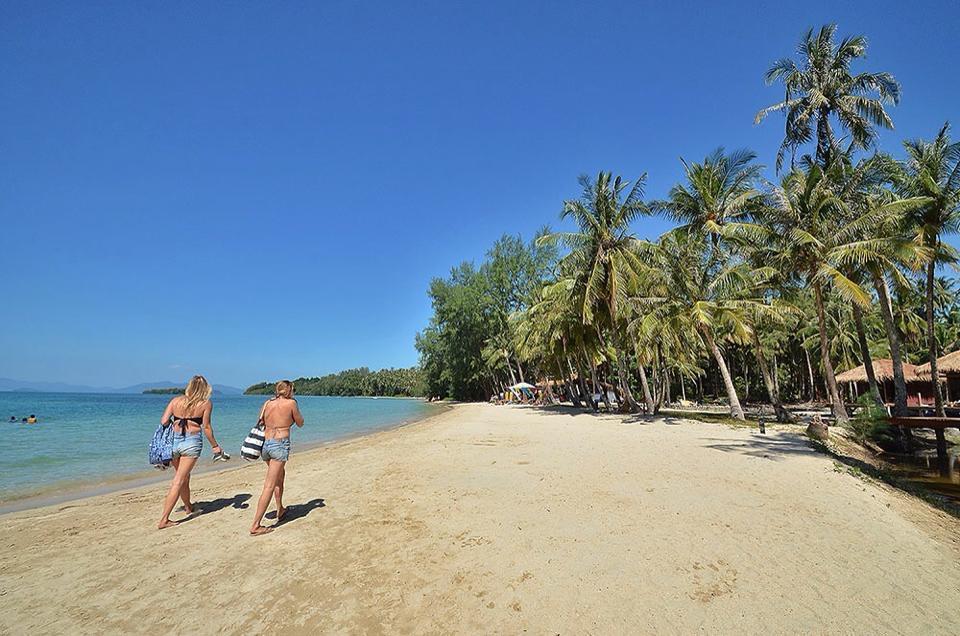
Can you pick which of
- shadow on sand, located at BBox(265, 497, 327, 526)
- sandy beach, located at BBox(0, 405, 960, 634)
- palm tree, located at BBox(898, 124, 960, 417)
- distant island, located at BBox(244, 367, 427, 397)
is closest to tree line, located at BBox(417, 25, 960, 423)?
palm tree, located at BBox(898, 124, 960, 417)

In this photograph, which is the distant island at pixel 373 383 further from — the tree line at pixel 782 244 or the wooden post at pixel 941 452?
the wooden post at pixel 941 452

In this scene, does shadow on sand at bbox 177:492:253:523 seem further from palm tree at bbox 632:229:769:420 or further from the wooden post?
the wooden post

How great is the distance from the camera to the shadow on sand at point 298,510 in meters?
5.57

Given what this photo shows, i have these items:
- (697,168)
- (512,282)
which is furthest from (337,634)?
(512,282)

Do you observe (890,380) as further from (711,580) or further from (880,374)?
(711,580)

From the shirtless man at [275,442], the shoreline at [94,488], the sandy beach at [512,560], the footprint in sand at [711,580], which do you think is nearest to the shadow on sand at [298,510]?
the sandy beach at [512,560]

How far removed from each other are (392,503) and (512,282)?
3588 centimetres

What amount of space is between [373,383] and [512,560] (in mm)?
126705

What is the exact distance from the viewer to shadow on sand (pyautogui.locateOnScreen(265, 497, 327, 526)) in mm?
5570

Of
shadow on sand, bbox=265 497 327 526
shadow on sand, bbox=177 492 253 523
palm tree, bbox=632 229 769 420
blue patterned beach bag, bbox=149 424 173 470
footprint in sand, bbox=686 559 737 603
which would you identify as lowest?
shadow on sand, bbox=177 492 253 523

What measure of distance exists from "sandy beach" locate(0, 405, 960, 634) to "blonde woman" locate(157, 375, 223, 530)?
52cm

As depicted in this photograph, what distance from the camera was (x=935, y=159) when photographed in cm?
1422

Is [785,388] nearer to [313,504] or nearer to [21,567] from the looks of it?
[313,504]

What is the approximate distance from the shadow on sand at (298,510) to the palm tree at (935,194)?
746 inches
